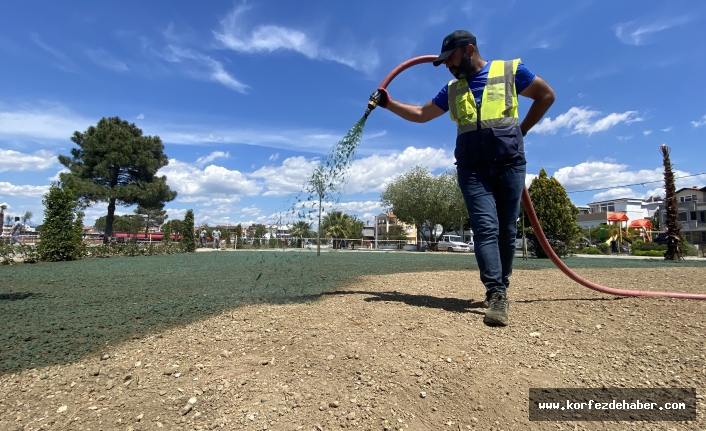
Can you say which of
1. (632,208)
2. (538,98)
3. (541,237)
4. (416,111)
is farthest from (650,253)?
(632,208)

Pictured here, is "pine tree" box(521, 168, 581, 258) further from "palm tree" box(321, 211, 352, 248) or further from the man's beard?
"palm tree" box(321, 211, 352, 248)

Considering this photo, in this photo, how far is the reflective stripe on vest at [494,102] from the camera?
2641mm

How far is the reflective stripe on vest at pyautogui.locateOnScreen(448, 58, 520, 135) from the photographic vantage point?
2.64 m

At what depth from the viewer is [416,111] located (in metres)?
3.24

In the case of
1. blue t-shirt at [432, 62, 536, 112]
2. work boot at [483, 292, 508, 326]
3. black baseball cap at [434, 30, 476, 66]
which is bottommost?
work boot at [483, 292, 508, 326]

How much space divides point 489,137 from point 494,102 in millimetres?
241

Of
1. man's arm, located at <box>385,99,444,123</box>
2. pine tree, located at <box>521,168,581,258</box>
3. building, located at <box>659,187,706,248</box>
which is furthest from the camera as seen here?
building, located at <box>659,187,706,248</box>

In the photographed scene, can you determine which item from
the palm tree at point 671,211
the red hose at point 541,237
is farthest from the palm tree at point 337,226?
the red hose at point 541,237

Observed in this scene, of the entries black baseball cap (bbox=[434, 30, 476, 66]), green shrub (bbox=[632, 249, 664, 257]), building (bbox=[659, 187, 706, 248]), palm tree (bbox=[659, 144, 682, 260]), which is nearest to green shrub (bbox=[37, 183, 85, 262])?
black baseball cap (bbox=[434, 30, 476, 66])

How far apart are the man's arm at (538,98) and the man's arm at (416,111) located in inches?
24.9

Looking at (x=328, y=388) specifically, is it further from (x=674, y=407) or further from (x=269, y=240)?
(x=269, y=240)

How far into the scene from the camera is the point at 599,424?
4.95 ft

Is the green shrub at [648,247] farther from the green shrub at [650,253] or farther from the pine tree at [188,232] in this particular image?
the pine tree at [188,232]

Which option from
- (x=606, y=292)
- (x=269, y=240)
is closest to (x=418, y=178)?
(x=269, y=240)
